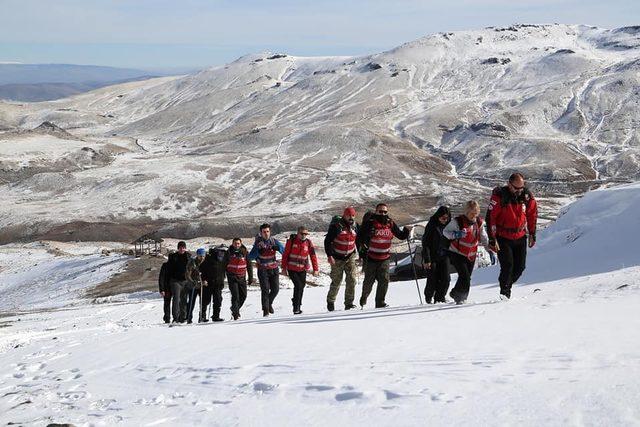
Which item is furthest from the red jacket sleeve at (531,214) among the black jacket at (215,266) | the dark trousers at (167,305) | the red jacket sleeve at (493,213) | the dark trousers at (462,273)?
the dark trousers at (167,305)

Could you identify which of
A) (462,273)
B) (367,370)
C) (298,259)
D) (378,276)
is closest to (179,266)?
(298,259)

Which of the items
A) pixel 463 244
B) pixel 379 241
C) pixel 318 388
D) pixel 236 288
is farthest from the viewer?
pixel 236 288

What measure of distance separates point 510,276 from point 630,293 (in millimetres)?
1865

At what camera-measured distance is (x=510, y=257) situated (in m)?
11.7

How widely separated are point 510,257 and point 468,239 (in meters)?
0.75

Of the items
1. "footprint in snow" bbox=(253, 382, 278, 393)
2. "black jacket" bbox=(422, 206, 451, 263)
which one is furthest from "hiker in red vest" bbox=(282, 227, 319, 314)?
"footprint in snow" bbox=(253, 382, 278, 393)

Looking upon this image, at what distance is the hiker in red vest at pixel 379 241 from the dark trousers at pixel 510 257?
225 cm

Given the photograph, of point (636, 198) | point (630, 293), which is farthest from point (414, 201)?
point (630, 293)

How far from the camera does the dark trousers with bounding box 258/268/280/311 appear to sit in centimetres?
1614

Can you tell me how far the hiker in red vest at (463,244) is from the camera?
12.0 metres

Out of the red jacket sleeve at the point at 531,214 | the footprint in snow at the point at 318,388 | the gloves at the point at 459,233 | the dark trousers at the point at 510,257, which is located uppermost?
the red jacket sleeve at the point at 531,214

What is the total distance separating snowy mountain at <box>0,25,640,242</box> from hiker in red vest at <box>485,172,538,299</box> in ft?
191

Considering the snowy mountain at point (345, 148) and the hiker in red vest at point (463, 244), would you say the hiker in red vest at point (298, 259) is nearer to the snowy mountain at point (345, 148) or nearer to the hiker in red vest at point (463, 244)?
the hiker in red vest at point (463, 244)

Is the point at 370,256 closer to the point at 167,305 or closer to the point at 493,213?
the point at 493,213
